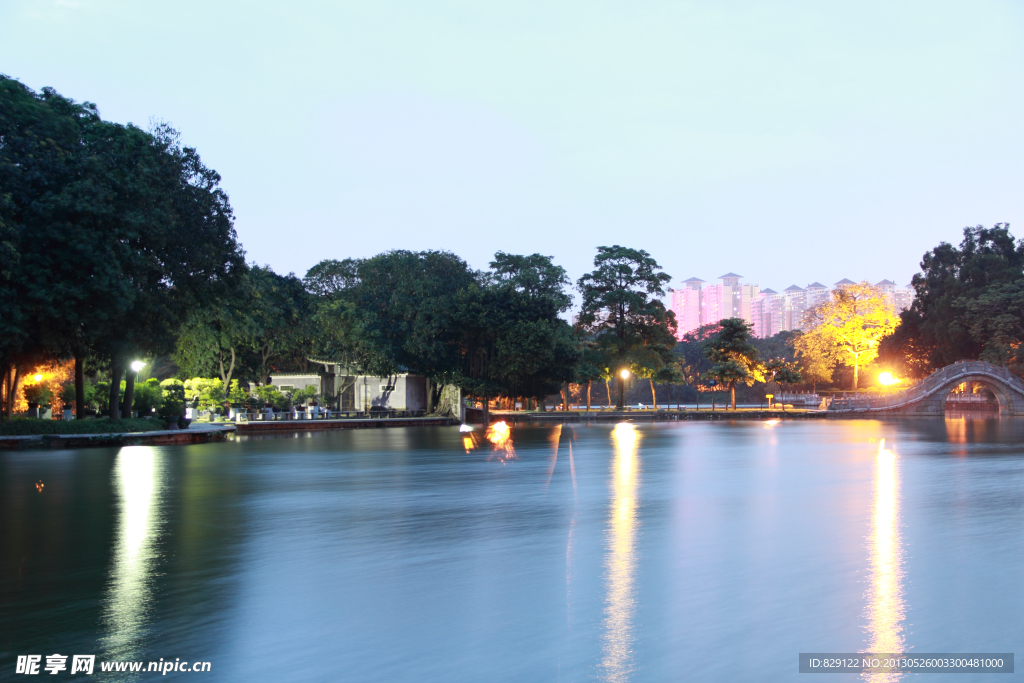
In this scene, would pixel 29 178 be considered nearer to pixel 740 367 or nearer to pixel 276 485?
pixel 276 485

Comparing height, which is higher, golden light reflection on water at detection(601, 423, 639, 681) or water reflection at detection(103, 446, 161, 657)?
water reflection at detection(103, 446, 161, 657)

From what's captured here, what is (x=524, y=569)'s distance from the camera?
29.0 feet

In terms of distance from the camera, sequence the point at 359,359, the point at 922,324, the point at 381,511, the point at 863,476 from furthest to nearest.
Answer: the point at 922,324 < the point at 359,359 < the point at 863,476 < the point at 381,511

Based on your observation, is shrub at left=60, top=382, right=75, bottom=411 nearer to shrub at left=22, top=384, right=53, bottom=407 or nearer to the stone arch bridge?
shrub at left=22, top=384, right=53, bottom=407

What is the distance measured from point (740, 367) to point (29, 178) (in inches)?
1962

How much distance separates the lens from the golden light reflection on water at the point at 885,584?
20.9 ft

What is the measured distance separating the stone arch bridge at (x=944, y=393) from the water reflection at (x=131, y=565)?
5418 centimetres

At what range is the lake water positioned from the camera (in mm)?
6191

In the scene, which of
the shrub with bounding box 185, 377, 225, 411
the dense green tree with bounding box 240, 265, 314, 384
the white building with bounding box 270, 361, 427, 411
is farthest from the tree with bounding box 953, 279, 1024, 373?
the shrub with bounding box 185, 377, 225, 411

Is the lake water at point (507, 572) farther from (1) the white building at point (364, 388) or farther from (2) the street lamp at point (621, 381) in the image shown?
(2) the street lamp at point (621, 381)

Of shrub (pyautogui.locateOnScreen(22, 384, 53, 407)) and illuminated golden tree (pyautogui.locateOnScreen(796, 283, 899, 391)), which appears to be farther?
illuminated golden tree (pyautogui.locateOnScreen(796, 283, 899, 391))

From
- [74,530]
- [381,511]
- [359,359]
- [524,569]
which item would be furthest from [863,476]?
[359,359]

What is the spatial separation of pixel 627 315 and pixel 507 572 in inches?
2231

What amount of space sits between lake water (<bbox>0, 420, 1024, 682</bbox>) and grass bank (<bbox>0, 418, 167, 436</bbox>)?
1014 cm
